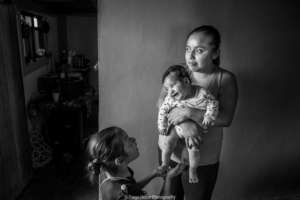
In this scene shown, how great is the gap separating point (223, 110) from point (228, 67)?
0.88ft

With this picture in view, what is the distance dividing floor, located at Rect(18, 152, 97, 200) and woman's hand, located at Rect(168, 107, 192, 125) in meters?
1.35

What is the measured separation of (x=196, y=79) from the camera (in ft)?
3.65

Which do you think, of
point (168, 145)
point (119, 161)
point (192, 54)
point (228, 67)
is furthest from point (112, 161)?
point (228, 67)

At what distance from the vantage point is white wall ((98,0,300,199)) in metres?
1.23

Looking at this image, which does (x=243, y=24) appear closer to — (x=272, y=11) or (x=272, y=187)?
(x=272, y=11)

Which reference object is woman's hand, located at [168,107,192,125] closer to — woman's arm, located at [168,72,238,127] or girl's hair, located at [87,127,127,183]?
woman's arm, located at [168,72,238,127]

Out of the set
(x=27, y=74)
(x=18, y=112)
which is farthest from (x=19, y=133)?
(x=27, y=74)

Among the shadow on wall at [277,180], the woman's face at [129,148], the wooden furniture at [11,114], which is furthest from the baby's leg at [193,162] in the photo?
the wooden furniture at [11,114]

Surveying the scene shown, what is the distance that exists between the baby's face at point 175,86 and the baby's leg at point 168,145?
6.8 inches

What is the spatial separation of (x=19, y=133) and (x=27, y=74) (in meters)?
0.60

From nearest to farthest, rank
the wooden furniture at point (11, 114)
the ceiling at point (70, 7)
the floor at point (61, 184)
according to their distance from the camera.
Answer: the wooden furniture at point (11, 114), the floor at point (61, 184), the ceiling at point (70, 7)

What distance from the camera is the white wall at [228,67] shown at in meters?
1.23

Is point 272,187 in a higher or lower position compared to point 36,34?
lower

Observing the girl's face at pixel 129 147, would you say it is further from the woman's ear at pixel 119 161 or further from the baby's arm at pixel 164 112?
the baby's arm at pixel 164 112
